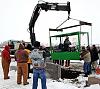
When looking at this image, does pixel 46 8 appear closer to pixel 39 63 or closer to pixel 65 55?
pixel 65 55

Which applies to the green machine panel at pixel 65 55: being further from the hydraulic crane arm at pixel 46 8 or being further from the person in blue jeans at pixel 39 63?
the person in blue jeans at pixel 39 63

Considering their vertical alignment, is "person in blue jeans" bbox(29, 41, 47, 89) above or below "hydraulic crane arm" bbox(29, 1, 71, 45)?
below

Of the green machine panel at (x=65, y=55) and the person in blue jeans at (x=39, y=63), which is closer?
the person in blue jeans at (x=39, y=63)

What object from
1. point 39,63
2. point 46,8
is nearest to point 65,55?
point 46,8

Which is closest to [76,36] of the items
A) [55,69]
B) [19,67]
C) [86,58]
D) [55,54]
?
[55,54]

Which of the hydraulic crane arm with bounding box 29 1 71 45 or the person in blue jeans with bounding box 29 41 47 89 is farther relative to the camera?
the hydraulic crane arm with bounding box 29 1 71 45

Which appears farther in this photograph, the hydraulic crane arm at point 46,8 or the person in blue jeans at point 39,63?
the hydraulic crane arm at point 46,8

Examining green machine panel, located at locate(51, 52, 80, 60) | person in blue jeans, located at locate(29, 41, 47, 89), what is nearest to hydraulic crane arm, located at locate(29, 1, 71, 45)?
green machine panel, located at locate(51, 52, 80, 60)

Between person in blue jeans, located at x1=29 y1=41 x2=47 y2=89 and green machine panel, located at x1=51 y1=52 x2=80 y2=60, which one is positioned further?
green machine panel, located at x1=51 y1=52 x2=80 y2=60

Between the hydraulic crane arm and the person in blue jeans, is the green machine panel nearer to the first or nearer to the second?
the hydraulic crane arm

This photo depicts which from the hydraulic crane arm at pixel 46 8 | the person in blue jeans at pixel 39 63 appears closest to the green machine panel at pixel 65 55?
the hydraulic crane arm at pixel 46 8

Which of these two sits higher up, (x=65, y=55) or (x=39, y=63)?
(x=39, y=63)

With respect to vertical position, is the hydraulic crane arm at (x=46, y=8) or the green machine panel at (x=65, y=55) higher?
the hydraulic crane arm at (x=46, y=8)

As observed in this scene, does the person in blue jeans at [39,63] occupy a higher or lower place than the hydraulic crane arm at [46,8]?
lower
